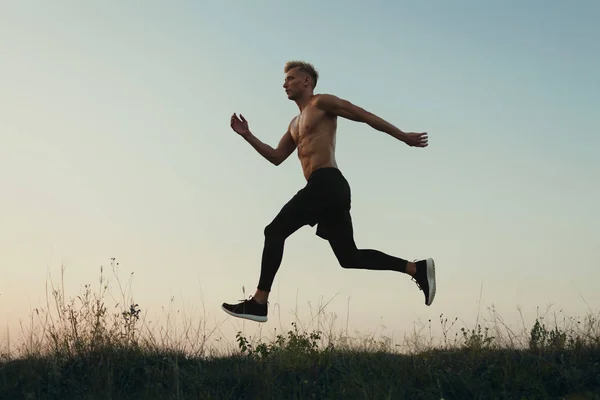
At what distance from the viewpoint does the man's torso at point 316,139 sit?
788cm

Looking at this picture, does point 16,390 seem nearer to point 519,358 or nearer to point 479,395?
point 479,395

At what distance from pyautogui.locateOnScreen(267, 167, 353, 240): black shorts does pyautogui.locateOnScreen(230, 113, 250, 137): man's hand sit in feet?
3.90

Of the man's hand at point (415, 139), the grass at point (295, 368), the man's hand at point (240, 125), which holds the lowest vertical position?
the grass at point (295, 368)

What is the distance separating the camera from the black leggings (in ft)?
25.5

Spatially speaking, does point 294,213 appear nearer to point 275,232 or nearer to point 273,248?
point 275,232

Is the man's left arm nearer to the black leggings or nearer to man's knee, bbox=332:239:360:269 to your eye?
the black leggings

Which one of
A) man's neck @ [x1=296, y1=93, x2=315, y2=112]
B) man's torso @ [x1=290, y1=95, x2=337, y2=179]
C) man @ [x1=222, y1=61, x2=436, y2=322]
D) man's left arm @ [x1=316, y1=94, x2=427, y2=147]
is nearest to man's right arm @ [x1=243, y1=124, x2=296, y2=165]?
man @ [x1=222, y1=61, x2=436, y2=322]

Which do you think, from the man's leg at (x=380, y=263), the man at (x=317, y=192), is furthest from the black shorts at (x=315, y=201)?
the man's leg at (x=380, y=263)

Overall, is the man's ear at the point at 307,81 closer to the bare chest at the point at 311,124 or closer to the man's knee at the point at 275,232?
the bare chest at the point at 311,124

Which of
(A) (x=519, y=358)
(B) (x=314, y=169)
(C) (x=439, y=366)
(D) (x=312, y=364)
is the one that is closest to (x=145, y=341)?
(D) (x=312, y=364)

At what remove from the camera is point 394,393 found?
271 inches

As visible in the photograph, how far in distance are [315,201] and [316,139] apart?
66 cm

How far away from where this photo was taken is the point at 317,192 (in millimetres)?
7766

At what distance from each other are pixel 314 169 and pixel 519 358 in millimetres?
2838
